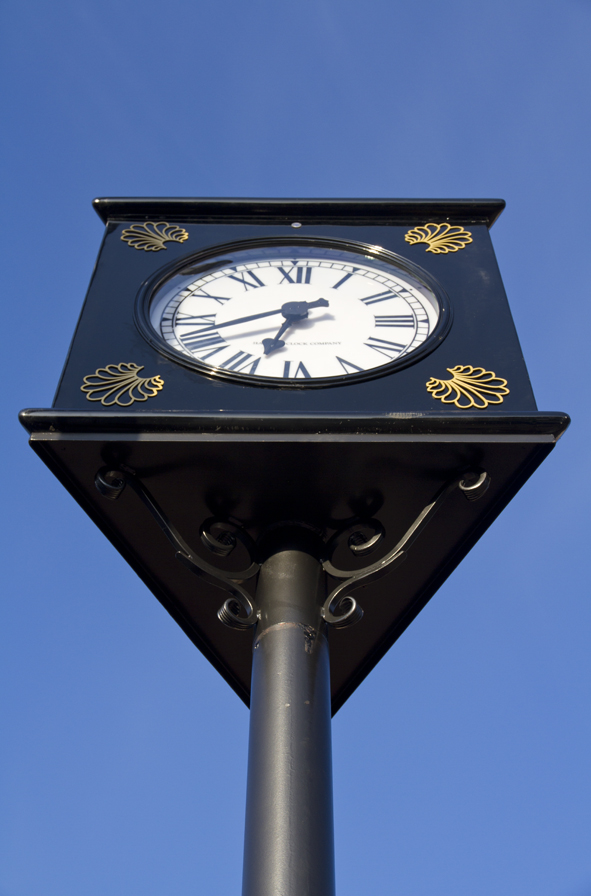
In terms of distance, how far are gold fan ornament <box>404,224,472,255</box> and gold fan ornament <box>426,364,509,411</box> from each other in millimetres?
1157

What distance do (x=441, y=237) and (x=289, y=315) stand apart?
1.01 meters

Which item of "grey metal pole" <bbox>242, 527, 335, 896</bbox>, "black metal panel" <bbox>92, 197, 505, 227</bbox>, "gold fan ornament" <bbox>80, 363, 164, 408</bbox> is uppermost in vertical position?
"black metal panel" <bbox>92, 197, 505, 227</bbox>

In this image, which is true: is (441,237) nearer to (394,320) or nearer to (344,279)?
(344,279)

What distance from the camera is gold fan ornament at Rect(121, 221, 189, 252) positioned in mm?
5387

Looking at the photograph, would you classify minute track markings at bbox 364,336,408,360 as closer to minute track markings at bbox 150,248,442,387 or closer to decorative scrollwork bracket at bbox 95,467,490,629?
minute track markings at bbox 150,248,442,387

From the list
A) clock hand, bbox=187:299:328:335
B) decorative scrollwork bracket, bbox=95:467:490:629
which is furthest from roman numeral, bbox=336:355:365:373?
decorative scrollwork bracket, bbox=95:467:490:629

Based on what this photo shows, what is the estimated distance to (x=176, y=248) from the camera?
5387mm

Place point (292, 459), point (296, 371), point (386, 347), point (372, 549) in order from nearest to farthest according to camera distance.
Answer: point (292, 459) < point (372, 549) < point (296, 371) < point (386, 347)

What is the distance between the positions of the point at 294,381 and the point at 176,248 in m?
1.40

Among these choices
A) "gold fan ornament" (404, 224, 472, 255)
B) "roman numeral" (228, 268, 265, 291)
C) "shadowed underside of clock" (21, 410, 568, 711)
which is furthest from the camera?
"gold fan ornament" (404, 224, 472, 255)

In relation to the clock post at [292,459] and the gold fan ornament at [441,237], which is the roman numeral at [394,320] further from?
the gold fan ornament at [441,237]

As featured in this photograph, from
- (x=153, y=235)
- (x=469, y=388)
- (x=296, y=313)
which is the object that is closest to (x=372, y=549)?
(x=469, y=388)

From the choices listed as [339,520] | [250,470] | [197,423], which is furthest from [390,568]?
[197,423]

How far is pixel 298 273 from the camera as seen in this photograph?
531cm
